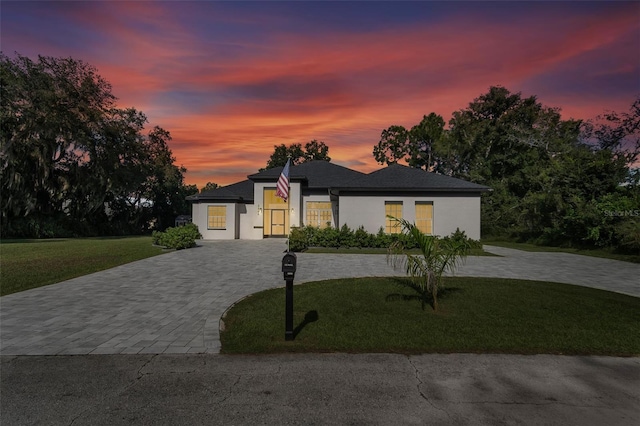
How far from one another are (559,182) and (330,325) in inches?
936

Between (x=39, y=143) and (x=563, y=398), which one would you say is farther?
→ (x=39, y=143)

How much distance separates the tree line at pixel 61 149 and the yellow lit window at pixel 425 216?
97.0 ft

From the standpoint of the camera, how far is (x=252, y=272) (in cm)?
1098

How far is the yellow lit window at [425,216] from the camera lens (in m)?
20.4

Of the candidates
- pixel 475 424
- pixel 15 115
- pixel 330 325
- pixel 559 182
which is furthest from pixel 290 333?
pixel 15 115

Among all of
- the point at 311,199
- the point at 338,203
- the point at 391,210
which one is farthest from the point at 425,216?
the point at 311,199

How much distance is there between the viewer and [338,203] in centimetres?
2122

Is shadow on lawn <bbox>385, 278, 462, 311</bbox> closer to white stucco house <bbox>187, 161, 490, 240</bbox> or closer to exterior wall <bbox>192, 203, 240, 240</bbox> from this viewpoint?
white stucco house <bbox>187, 161, 490, 240</bbox>

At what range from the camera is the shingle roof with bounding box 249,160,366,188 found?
81.1ft

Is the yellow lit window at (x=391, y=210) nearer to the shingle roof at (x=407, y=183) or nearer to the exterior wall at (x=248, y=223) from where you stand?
the shingle roof at (x=407, y=183)

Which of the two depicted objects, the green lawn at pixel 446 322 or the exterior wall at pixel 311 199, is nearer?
the green lawn at pixel 446 322

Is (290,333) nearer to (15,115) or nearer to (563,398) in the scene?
(563,398)

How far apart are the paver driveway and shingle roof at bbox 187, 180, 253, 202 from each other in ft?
34.4

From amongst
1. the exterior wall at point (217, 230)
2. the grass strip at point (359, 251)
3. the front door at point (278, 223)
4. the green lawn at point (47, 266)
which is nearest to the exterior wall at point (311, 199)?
the front door at point (278, 223)
